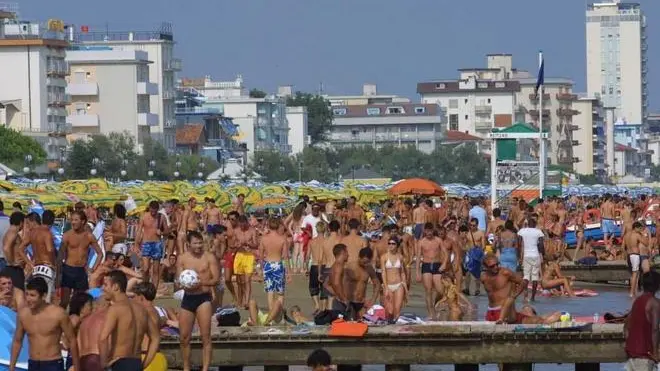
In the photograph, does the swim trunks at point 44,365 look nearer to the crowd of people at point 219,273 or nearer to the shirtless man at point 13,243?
the crowd of people at point 219,273

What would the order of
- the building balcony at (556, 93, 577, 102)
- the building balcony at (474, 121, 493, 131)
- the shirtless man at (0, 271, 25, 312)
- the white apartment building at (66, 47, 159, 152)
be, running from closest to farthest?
the shirtless man at (0, 271, 25, 312)
the white apartment building at (66, 47, 159, 152)
the building balcony at (556, 93, 577, 102)
the building balcony at (474, 121, 493, 131)

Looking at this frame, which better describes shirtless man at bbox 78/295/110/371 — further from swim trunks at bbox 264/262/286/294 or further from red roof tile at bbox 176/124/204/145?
red roof tile at bbox 176/124/204/145

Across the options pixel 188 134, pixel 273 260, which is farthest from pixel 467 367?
pixel 188 134

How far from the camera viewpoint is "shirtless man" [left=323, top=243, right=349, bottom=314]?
18.0 m

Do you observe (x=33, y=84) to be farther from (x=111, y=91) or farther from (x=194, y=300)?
(x=194, y=300)

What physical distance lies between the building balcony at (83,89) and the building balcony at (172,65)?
12541 mm

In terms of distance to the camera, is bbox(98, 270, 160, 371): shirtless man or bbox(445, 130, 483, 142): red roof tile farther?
bbox(445, 130, 483, 142): red roof tile

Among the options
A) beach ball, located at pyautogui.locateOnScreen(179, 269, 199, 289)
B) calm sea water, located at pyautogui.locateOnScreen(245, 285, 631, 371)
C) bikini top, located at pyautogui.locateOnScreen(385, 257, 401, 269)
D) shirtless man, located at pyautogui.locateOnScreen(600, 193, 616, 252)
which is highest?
beach ball, located at pyautogui.locateOnScreen(179, 269, 199, 289)

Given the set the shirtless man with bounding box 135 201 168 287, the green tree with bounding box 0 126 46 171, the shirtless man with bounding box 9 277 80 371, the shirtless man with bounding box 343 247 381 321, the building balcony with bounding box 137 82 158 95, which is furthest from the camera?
the building balcony with bounding box 137 82 158 95

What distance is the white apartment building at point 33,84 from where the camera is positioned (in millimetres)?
92688

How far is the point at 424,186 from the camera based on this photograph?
145ft

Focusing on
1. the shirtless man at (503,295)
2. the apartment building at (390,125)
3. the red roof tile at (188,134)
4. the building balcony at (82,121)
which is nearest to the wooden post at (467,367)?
the shirtless man at (503,295)

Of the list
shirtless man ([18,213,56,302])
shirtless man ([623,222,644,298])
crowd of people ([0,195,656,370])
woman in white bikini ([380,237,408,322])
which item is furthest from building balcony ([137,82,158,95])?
shirtless man ([18,213,56,302])

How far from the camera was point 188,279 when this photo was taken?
49.7 feet
